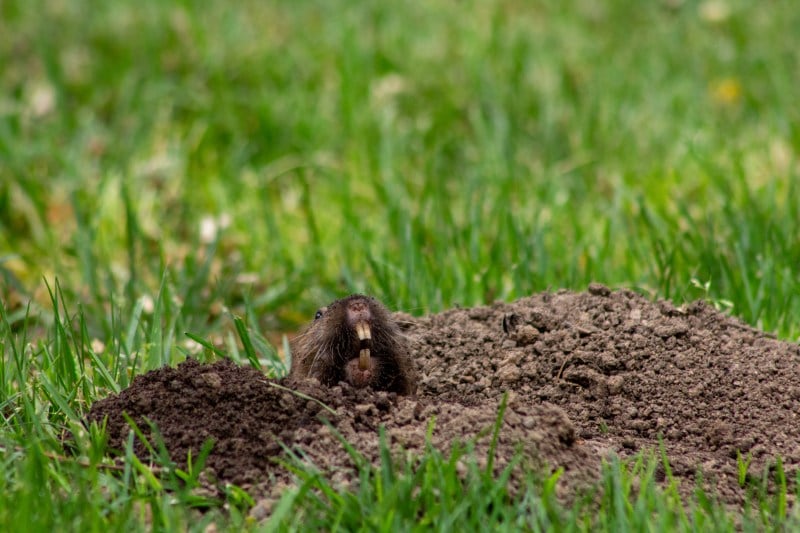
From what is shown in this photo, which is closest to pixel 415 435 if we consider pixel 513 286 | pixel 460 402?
pixel 460 402

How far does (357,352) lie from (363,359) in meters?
0.12

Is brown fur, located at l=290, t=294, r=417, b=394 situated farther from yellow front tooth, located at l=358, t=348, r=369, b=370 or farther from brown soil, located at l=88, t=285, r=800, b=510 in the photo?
brown soil, located at l=88, t=285, r=800, b=510

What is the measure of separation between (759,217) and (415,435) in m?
2.75

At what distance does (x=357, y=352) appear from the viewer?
11.6 ft

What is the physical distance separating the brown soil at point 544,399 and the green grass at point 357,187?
149mm

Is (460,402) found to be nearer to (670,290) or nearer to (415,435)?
(415,435)

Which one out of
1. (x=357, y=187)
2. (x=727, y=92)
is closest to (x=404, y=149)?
(x=357, y=187)

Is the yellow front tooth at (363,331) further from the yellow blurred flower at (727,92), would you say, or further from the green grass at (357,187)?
the yellow blurred flower at (727,92)

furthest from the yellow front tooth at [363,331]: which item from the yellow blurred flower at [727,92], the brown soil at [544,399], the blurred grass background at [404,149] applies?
the yellow blurred flower at [727,92]

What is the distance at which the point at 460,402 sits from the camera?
135 inches

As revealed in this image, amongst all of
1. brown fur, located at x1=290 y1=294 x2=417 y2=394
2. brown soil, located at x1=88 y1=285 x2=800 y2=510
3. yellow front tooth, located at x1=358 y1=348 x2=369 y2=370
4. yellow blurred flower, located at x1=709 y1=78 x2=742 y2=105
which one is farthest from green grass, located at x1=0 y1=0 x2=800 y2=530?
yellow front tooth, located at x1=358 y1=348 x2=369 y2=370

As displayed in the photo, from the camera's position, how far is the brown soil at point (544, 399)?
2.99 m

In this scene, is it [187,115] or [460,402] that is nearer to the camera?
[460,402]

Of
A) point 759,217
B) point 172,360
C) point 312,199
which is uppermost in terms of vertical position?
point 312,199
